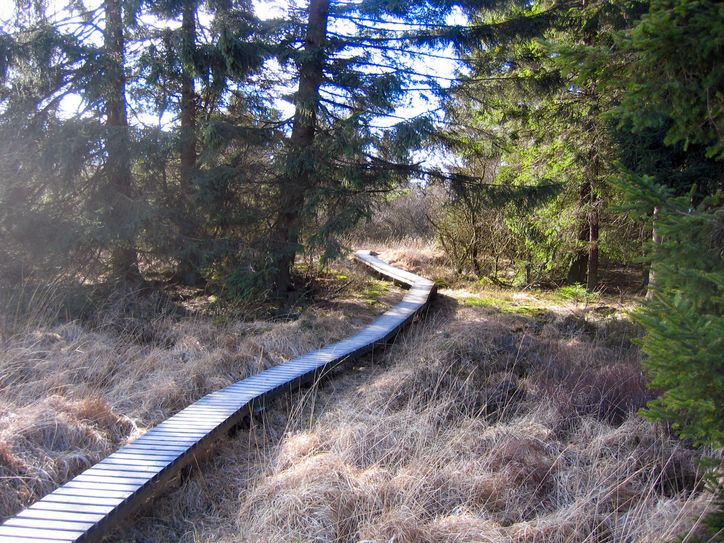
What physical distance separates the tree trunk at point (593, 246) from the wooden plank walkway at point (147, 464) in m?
6.97

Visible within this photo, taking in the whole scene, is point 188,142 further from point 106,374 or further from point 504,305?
point 504,305

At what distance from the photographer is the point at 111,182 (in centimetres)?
848

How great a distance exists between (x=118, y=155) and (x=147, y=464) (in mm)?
5874

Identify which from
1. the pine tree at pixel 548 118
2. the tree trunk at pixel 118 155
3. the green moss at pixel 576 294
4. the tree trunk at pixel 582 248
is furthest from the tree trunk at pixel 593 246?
the tree trunk at pixel 118 155

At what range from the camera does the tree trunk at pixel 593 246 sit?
10945 millimetres

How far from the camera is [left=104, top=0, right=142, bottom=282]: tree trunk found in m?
7.92

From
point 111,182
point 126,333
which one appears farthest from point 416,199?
point 126,333

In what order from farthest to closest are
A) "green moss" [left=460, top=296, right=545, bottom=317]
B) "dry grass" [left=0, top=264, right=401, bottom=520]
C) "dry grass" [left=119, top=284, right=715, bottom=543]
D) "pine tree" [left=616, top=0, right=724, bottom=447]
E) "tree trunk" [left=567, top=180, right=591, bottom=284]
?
"tree trunk" [left=567, top=180, right=591, bottom=284], "green moss" [left=460, top=296, right=545, bottom=317], "dry grass" [left=0, top=264, right=401, bottom=520], "dry grass" [left=119, top=284, right=715, bottom=543], "pine tree" [left=616, top=0, right=724, bottom=447]

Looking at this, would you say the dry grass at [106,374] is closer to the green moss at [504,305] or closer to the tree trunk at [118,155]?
the tree trunk at [118,155]

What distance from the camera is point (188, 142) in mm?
8305

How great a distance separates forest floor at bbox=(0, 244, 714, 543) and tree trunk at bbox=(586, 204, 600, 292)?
4.59m

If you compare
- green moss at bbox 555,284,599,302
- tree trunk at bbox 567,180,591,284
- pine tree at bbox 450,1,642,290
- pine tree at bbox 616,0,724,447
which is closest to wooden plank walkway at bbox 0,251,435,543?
pine tree at bbox 616,0,724,447

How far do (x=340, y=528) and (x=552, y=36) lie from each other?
33.3ft

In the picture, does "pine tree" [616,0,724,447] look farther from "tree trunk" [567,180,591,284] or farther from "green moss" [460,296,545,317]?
"tree trunk" [567,180,591,284]
